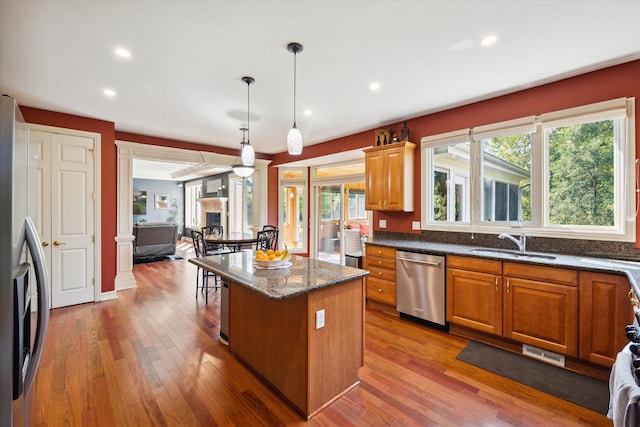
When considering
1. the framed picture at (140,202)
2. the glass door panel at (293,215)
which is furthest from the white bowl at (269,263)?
the framed picture at (140,202)

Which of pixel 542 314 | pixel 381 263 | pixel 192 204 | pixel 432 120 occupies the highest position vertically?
pixel 432 120

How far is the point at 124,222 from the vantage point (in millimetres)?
4695

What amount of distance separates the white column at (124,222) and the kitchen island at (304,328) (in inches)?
123

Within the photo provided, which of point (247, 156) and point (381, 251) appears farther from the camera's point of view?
point (381, 251)

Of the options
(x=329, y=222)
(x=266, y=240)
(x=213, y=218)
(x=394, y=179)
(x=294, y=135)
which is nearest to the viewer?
(x=294, y=135)

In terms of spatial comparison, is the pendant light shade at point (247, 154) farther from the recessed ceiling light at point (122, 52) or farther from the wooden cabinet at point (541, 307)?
the wooden cabinet at point (541, 307)

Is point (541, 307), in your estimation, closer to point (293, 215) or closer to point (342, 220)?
point (342, 220)

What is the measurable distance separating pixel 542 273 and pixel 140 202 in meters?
12.7

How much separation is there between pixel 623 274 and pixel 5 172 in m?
3.51

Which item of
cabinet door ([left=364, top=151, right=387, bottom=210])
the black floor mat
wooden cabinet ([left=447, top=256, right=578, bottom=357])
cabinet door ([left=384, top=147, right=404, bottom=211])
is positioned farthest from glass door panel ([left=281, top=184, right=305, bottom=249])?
the black floor mat

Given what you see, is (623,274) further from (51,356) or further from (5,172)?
(51,356)

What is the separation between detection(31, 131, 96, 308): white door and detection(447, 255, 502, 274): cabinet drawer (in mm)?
4789

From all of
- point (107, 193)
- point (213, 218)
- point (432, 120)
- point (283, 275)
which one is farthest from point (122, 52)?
point (213, 218)

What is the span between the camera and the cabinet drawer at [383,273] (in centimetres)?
358
